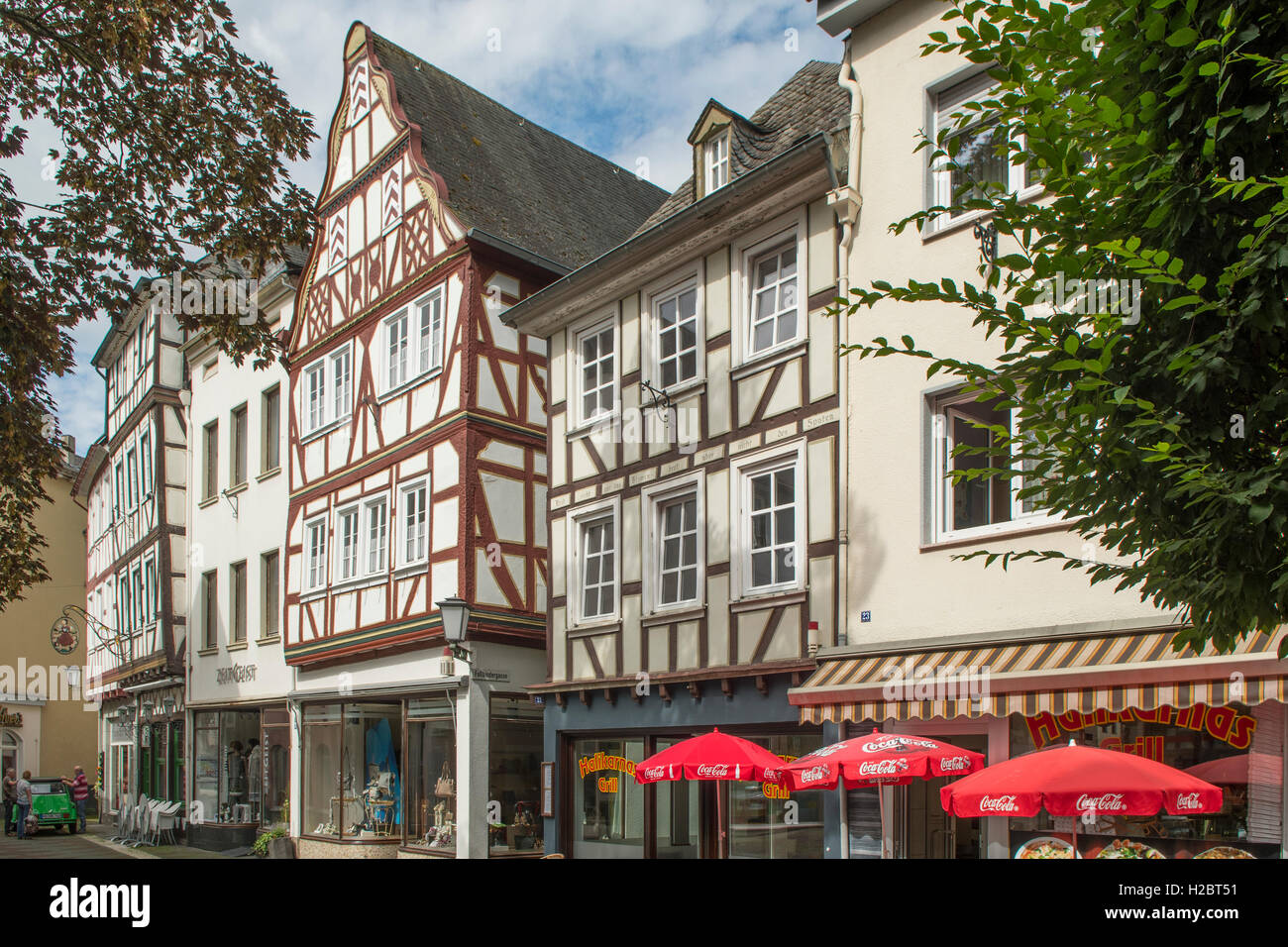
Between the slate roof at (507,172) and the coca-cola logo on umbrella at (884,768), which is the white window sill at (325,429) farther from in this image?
the coca-cola logo on umbrella at (884,768)

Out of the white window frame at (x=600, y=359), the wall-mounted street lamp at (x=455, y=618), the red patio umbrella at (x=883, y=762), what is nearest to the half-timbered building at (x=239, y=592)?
the wall-mounted street lamp at (x=455, y=618)

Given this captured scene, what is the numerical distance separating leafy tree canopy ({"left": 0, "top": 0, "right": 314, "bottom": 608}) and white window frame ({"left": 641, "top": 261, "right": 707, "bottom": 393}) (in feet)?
18.0

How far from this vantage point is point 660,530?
15.3 metres

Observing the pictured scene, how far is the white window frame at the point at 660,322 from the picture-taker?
14.8m

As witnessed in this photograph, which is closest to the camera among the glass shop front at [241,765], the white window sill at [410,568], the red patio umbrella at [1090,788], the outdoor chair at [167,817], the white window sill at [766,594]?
the red patio umbrella at [1090,788]

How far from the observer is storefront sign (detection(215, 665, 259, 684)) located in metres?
25.1

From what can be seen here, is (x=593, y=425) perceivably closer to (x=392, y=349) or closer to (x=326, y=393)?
(x=392, y=349)

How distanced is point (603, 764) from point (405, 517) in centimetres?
578

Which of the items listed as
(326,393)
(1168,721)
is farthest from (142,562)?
(1168,721)

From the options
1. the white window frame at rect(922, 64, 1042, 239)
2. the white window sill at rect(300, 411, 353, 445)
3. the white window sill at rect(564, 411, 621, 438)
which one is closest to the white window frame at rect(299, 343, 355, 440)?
the white window sill at rect(300, 411, 353, 445)

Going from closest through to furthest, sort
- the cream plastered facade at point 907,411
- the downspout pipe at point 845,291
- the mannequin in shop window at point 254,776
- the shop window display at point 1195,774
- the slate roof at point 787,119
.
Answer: the shop window display at point 1195,774 < the cream plastered facade at point 907,411 < the downspout pipe at point 845,291 < the slate roof at point 787,119 < the mannequin in shop window at point 254,776

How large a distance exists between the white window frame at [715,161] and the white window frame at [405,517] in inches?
256

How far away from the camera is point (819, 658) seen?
485 inches

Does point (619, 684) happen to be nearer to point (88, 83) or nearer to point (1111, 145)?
point (88, 83)
